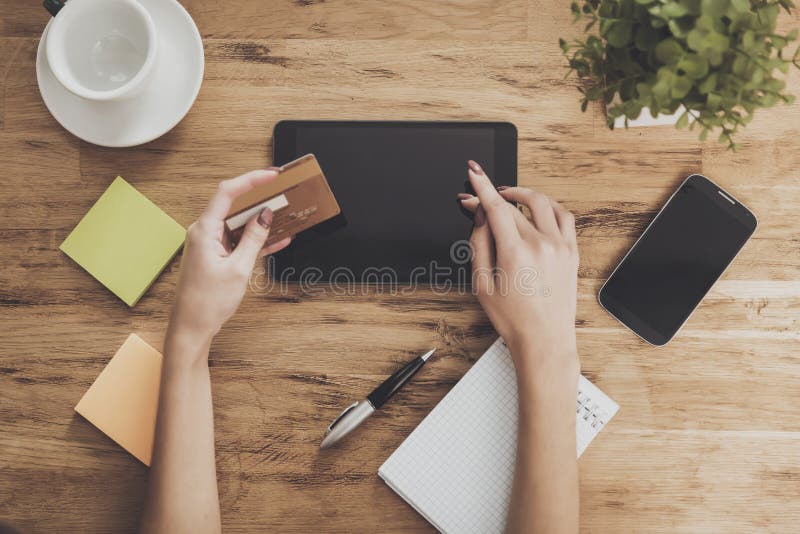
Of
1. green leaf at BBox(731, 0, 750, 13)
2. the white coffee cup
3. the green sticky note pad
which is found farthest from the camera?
the green sticky note pad

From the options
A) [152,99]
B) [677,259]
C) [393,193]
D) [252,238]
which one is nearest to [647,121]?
[677,259]

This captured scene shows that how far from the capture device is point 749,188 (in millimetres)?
910

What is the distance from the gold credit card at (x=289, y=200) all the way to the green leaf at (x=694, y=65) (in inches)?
18.3

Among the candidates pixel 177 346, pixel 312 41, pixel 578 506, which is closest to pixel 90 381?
pixel 177 346

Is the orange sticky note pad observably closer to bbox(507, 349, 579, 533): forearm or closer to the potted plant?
bbox(507, 349, 579, 533): forearm

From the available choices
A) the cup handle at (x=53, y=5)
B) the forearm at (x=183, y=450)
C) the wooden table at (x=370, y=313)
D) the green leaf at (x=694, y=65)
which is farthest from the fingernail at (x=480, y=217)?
the cup handle at (x=53, y=5)

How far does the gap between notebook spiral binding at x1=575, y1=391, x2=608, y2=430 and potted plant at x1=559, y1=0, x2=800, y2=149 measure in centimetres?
42

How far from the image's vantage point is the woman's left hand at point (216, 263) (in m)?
0.80

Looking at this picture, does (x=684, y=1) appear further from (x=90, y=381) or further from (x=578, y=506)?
(x=90, y=381)

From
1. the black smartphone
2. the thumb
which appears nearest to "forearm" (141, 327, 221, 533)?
the thumb

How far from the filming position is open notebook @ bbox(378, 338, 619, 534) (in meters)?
0.84

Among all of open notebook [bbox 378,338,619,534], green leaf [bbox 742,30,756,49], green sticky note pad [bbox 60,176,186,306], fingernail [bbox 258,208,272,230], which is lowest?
open notebook [bbox 378,338,619,534]

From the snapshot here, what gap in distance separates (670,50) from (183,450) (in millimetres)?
807

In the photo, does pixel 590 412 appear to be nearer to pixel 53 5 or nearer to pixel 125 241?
pixel 125 241
